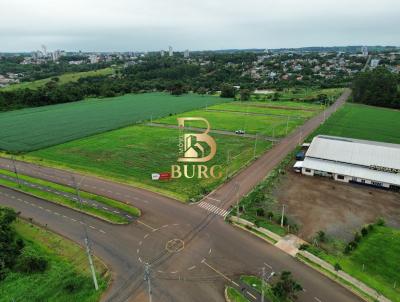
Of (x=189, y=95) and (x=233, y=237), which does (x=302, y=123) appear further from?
(x=189, y=95)

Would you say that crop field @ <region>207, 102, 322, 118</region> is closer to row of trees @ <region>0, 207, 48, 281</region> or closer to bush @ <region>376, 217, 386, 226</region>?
bush @ <region>376, 217, 386, 226</region>

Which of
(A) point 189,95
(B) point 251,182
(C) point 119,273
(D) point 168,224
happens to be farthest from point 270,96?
(C) point 119,273

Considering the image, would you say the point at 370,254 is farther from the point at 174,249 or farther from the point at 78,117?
the point at 78,117

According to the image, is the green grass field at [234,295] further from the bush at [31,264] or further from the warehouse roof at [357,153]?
the warehouse roof at [357,153]

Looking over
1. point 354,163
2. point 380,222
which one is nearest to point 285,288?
point 380,222

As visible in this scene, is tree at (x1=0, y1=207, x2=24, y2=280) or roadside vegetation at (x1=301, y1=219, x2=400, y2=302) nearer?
roadside vegetation at (x1=301, y1=219, x2=400, y2=302)

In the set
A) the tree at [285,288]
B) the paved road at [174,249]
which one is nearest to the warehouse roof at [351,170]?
the paved road at [174,249]

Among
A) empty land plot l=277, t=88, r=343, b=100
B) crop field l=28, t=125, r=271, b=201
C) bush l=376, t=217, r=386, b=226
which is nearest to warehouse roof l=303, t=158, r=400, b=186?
bush l=376, t=217, r=386, b=226
